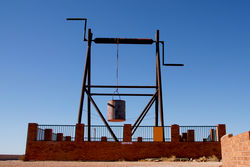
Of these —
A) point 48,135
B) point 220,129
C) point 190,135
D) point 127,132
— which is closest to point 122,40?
point 127,132

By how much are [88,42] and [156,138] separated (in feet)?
24.3

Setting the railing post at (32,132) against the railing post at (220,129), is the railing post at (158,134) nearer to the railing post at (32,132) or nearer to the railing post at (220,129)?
the railing post at (220,129)

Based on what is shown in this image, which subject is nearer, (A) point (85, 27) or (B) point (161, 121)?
(B) point (161, 121)

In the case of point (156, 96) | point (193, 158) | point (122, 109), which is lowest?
point (193, 158)

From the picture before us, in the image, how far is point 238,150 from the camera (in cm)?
570

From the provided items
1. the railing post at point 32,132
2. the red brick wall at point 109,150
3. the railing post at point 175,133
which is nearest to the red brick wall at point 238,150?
the red brick wall at point 109,150

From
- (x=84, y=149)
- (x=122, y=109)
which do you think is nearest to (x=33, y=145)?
(x=84, y=149)

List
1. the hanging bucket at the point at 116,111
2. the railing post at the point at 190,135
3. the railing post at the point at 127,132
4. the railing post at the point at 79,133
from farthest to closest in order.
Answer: the railing post at the point at 190,135
the railing post at the point at 127,132
the railing post at the point at 79,133
the hanging bucket at the point at 116,111

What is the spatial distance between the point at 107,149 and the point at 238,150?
12.6 meters

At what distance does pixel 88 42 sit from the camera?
19.5m

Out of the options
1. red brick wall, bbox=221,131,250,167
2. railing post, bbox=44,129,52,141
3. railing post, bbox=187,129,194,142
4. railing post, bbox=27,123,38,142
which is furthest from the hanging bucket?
red brick wall, bbox=221,131,250,167

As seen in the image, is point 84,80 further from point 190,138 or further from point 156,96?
point 190,138

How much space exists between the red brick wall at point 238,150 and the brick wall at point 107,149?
11.1 meters

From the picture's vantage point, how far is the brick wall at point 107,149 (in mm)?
17516
